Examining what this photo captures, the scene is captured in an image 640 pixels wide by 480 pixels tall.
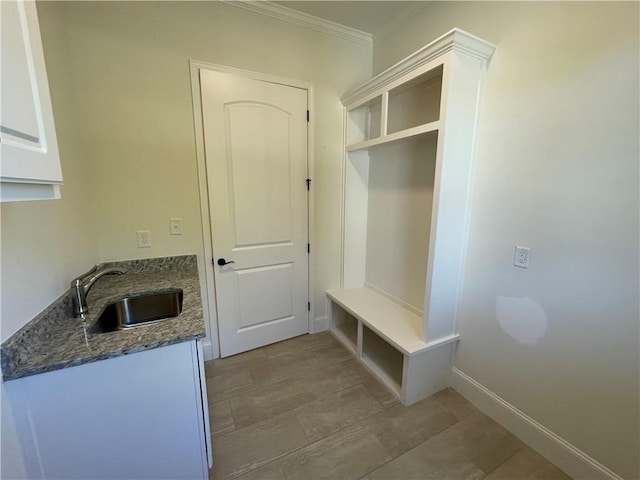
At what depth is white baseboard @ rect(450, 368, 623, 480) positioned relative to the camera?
1.25 metres

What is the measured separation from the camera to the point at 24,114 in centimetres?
65

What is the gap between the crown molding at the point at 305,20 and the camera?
191cm

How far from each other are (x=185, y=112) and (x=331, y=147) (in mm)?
1195

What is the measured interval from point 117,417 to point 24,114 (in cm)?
105

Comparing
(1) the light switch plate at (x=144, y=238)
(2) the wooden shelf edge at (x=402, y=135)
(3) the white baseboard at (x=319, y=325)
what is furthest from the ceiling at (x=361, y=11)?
(3) the white baseboard at (x=319, y=325)

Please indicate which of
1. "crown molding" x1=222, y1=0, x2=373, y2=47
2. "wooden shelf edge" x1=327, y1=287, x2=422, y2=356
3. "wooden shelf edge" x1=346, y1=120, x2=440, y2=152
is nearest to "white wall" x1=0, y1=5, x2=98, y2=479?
"crown molding" x1=222, y1=0, x2=373, y2=47

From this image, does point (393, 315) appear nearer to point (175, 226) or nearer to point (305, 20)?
point (175, 226)

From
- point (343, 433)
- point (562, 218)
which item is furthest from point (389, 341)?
point (562, 218)

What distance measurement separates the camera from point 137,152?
1.76 metres

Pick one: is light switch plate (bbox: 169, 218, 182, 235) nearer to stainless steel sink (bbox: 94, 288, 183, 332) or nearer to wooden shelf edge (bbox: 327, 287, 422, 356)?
stainless steel sink (bbox: 94, 288, 183, 332)

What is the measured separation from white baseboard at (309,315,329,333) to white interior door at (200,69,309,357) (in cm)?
19

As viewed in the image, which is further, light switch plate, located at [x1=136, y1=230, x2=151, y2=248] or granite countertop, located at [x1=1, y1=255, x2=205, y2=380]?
light switch plate, located at [x1=136, y1=230, x2=151, y2=248]

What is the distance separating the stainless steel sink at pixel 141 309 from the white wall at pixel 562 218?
1.93 meters

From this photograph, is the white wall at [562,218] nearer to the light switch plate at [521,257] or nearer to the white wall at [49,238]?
the light switch plate at [521,257]
